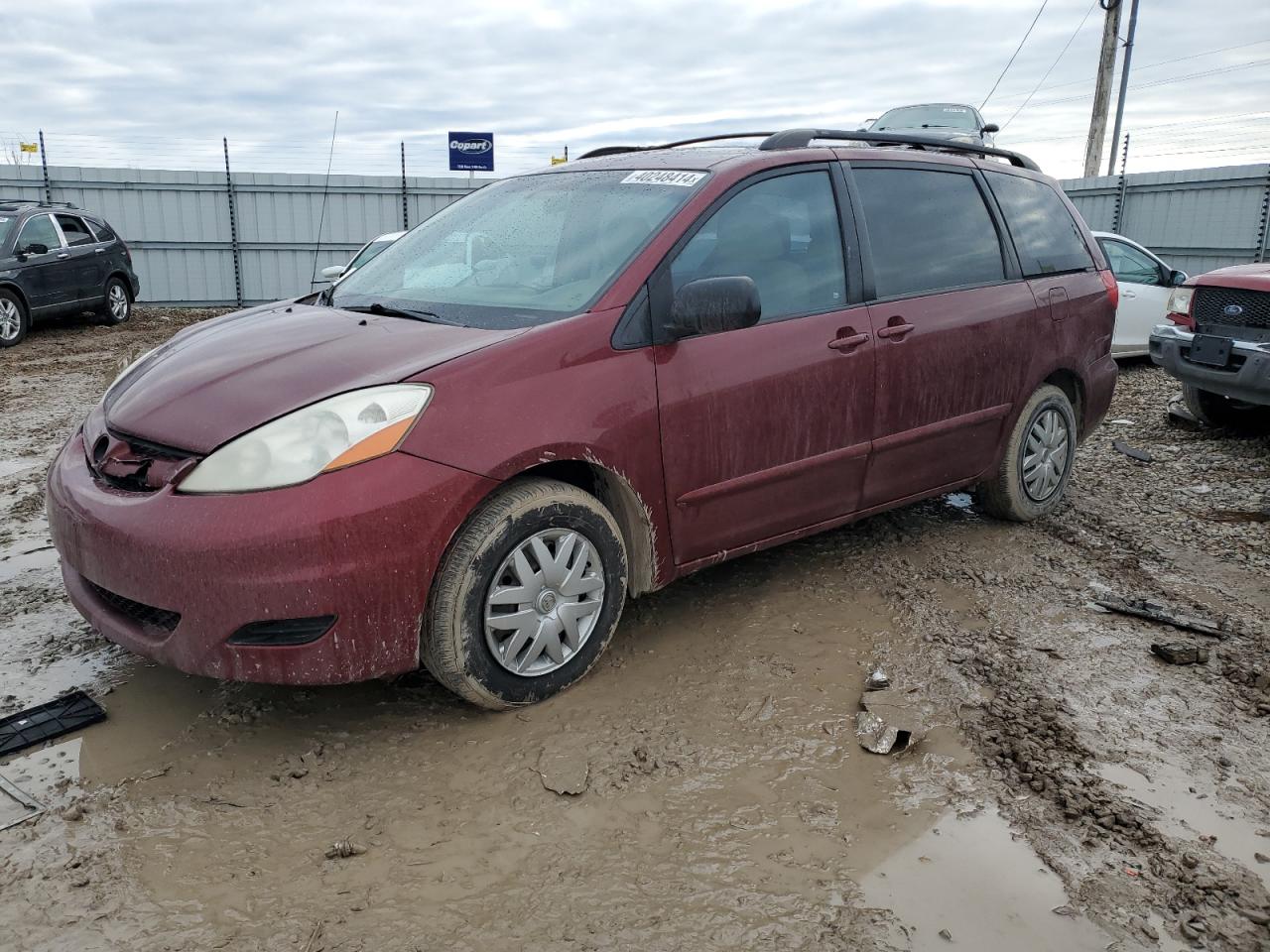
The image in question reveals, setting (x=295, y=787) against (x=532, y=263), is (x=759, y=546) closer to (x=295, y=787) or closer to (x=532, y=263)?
(x=532, y=263)

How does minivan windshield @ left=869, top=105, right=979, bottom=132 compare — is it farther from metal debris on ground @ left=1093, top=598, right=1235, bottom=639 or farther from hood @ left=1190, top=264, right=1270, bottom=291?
metal debris on ground @ left=1093, top=598, right=1235, bottom=639

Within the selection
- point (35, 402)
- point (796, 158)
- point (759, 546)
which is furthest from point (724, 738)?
point (35, 402)

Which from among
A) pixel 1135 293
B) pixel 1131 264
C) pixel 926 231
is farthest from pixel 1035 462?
pixel 1131 264

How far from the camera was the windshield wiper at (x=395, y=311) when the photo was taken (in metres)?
3.40

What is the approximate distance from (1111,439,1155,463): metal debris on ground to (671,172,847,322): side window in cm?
390

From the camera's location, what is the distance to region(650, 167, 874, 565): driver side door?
3406 millimetres

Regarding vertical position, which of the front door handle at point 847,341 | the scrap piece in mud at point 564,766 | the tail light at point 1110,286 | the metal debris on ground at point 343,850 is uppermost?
the tail light at point 1110,286

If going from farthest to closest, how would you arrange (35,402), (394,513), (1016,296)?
(35,402)
(1016,296)
(394,513)

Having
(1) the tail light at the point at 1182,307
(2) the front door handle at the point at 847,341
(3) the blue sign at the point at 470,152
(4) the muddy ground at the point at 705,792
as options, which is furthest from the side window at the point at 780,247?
(3) the blue sign at the point at 470,152

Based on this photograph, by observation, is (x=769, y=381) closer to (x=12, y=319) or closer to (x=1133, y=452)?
(x=1133, y=452)

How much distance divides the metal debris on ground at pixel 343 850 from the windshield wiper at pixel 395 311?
1609 mm

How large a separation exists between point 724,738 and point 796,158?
7.18 feet

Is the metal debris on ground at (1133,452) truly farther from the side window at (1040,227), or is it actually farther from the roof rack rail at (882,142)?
the roof rack rail at (882,142)

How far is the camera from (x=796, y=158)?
3.89 meters
